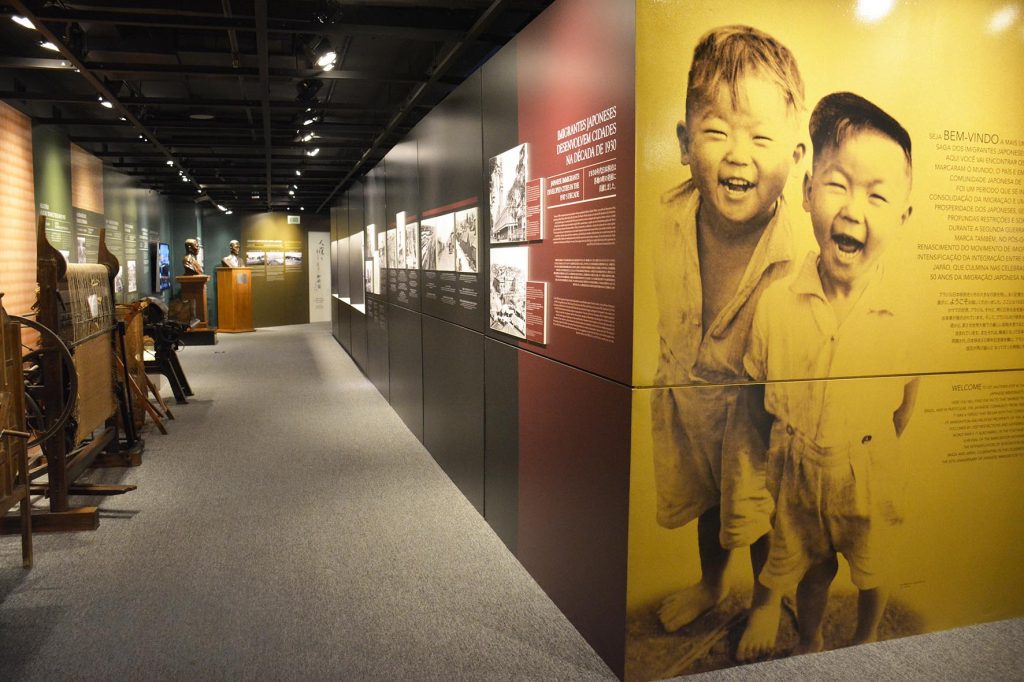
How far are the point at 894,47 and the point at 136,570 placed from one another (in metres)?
4.23

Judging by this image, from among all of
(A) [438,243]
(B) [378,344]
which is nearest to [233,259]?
(B) [378,344]

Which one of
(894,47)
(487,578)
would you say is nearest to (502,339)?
(487,578)

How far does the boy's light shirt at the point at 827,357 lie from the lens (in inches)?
110

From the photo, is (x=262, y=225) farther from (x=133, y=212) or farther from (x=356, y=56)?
(x=356, y=56)

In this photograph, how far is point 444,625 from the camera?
3.30 metres

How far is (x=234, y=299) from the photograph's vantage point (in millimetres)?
18297

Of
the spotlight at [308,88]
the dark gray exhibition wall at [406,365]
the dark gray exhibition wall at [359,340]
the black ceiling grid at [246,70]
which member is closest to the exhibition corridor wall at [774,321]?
the black ceiling grid at [246,70]

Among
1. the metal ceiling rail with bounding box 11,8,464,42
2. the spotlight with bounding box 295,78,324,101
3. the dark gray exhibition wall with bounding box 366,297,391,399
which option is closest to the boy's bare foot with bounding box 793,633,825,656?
the metal ceiling rail with bounding box 11,8,464,42

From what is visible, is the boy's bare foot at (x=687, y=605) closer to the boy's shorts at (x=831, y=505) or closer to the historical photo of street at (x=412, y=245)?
the boy's shorts at (x=831, y=505)

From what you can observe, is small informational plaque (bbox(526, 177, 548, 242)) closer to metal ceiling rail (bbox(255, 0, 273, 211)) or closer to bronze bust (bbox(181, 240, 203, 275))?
metal ceiling rail (bbox(255, 0, 273, 211))

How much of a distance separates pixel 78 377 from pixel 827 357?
4.29m

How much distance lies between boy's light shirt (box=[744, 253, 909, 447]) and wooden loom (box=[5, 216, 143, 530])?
11.7ft

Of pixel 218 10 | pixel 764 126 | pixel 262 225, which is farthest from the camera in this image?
pixel 262 225

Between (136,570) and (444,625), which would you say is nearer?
(444,625)
